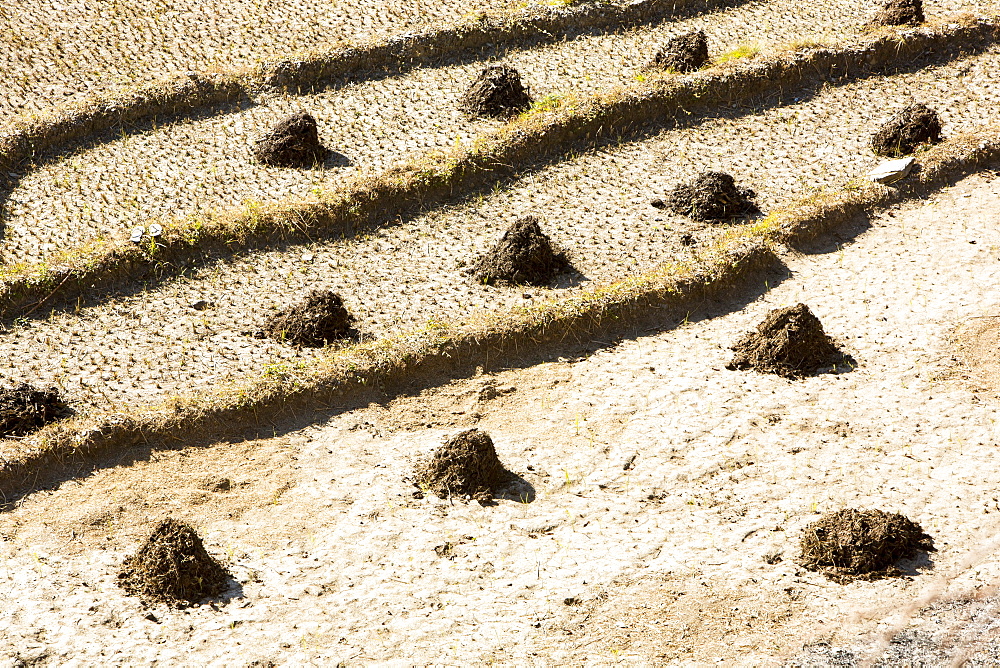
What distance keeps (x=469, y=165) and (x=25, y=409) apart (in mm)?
9217

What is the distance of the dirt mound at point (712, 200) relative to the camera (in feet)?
58.3

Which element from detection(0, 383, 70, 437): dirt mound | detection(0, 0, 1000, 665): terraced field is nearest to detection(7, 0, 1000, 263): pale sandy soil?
detection(0, 0, 1000, 665): terraced field

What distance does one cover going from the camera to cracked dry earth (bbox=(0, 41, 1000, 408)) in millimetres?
14836

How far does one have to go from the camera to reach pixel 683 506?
39.8 feet

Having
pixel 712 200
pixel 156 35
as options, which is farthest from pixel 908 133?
pixel 156 35

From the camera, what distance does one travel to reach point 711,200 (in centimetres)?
1772

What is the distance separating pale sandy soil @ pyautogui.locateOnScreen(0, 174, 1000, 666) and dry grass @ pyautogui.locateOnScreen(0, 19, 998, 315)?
4492 mm

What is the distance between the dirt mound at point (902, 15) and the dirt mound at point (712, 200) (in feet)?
28.7

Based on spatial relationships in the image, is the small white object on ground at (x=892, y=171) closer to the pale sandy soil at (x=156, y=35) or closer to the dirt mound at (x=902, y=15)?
the dirt mound at (x=902, y=15)

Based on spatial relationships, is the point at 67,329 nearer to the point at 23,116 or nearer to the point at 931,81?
the point at 23,116

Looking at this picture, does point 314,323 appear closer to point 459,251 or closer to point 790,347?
point 459,251

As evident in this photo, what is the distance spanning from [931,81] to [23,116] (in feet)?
65.5

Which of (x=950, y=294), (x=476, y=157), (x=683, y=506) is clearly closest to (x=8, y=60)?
(x=476, y=157)

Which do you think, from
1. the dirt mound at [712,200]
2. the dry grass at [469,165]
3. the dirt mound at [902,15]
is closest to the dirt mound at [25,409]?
the dry grass at [469,165]
